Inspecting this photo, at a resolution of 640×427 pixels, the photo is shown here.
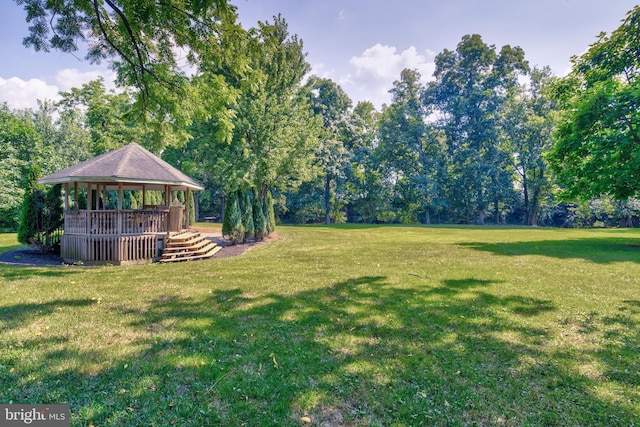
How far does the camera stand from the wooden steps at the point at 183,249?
1047 cm

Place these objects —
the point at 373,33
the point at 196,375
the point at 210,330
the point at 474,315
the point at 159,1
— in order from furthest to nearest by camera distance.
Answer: the point at 373,33 < the point at 159,1 < the point at 474,315 < the point at 210,330 < the point at 196,375

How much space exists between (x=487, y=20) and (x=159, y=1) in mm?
8719

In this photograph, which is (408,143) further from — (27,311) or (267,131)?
(27,311)

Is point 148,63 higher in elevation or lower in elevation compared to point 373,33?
lower

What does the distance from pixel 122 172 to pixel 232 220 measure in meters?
4.97

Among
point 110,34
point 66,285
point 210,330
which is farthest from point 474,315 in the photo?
point 110,34

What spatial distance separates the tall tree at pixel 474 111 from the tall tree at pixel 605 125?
16715 millimetres

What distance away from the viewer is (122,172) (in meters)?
9.80

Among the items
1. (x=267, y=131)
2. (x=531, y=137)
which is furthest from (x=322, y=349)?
(x=531, y=137)

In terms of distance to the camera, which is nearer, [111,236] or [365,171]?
[111,236]

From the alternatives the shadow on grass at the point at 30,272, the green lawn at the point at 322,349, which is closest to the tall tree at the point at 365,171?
the shadow on grass at the point at 30,272

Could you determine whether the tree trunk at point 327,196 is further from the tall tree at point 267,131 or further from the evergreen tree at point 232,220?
the evergreen tree at point 232,220

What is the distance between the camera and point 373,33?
40.9 feet

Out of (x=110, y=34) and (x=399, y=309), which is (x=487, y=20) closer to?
(x=399, y=309)
